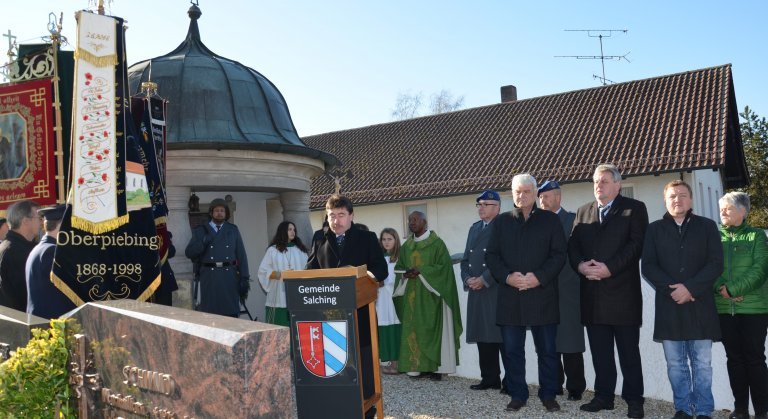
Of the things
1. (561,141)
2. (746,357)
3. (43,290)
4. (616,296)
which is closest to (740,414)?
(746,357)

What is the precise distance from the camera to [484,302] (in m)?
7.68

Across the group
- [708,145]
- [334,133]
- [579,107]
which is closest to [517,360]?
[708,145]

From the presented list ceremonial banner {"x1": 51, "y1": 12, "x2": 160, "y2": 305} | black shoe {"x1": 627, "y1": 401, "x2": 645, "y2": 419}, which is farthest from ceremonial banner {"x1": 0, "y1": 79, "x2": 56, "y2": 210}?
black shoe {"x1": 627, "y1": 401, "x2": 645, "y2": 419}

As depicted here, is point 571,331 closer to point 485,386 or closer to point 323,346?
point 485,386

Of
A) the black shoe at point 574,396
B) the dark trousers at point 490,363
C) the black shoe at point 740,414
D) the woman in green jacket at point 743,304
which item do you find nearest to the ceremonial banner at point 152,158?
the dark trousers at point 490,363

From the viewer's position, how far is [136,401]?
387 cm

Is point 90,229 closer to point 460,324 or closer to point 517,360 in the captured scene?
point 517,360

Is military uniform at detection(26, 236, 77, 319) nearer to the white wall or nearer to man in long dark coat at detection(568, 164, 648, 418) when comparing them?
man in long dark coat at detection(568, 164, 648, 418)

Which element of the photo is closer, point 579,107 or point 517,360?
point 517,360

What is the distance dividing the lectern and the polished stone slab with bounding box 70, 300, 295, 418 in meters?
1.22

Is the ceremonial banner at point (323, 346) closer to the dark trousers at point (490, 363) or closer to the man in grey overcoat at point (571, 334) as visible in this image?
the man in grey overcoat at point (571, 334)

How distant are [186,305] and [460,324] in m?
3.63

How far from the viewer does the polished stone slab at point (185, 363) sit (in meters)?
3.21

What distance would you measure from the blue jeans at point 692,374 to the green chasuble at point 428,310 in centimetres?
303
